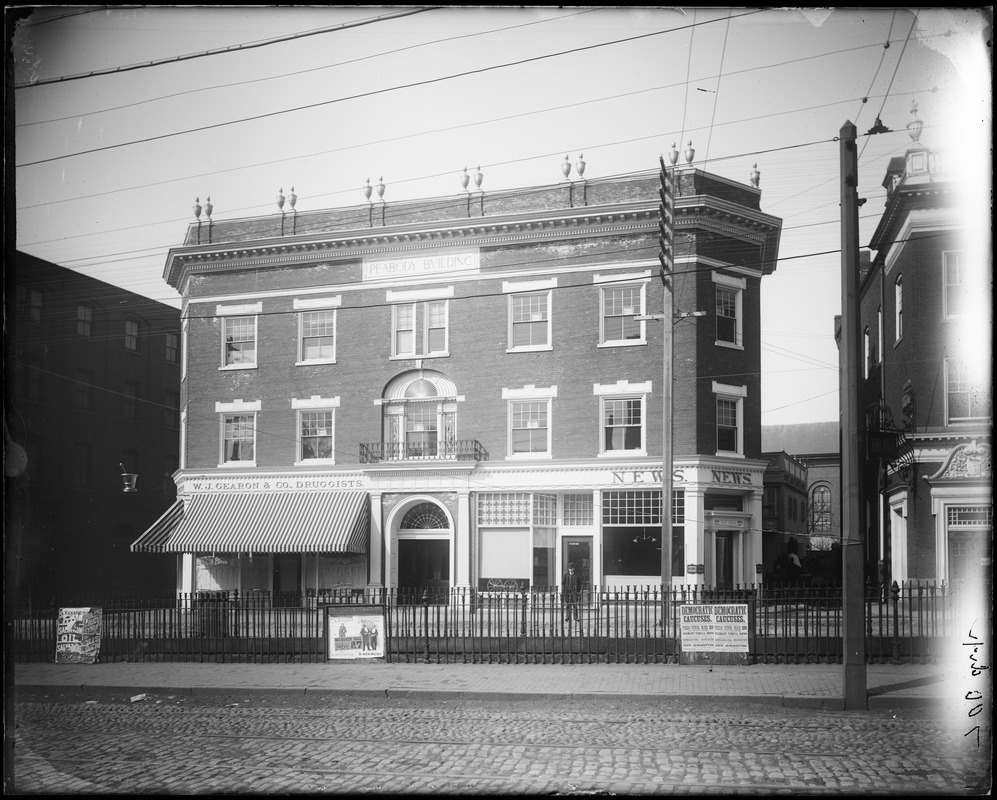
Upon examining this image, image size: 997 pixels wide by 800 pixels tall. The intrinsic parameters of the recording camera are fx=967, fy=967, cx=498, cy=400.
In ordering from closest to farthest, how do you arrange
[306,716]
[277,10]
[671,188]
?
1. [277,10]
2. [306,716]
3. [671,188]

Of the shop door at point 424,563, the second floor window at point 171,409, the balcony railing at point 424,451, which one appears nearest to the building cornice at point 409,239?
the second floor window at point 171,409

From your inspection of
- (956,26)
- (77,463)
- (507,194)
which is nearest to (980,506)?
(507,194)

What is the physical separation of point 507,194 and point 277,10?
2119 centimetres

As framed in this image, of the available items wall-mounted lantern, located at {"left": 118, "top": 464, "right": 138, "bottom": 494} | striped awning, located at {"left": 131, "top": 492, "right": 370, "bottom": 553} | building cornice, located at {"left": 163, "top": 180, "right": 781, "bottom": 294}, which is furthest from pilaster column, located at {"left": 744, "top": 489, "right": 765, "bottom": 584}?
wall-mounted lantern, located at {"left": 118, "top": 464, "right": 138, "bottom": 494}

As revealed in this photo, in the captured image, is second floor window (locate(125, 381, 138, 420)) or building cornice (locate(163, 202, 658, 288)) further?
second floor window (locate(125, 381, 138, 420))

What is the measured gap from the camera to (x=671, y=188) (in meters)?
24.6

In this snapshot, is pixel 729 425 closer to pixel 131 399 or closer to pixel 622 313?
pixel 622 313

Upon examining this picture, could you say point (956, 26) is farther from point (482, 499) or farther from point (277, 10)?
point (482, 499)

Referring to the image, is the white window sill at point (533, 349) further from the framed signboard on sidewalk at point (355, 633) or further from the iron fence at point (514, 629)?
the framed signboard on sidewalk at point (355, 633)

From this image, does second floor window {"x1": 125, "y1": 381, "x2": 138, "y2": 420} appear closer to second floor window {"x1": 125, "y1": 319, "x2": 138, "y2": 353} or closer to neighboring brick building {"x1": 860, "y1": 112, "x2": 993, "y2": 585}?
second floor window {"x1": 125, "y1": 319, "x2": 138, "y2": 353}

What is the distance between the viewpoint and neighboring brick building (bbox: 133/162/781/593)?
30.1 metres

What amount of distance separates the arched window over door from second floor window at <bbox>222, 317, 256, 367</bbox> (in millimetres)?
5225

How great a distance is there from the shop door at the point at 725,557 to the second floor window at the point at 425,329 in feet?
35.3

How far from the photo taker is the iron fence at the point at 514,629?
54.7 feet
